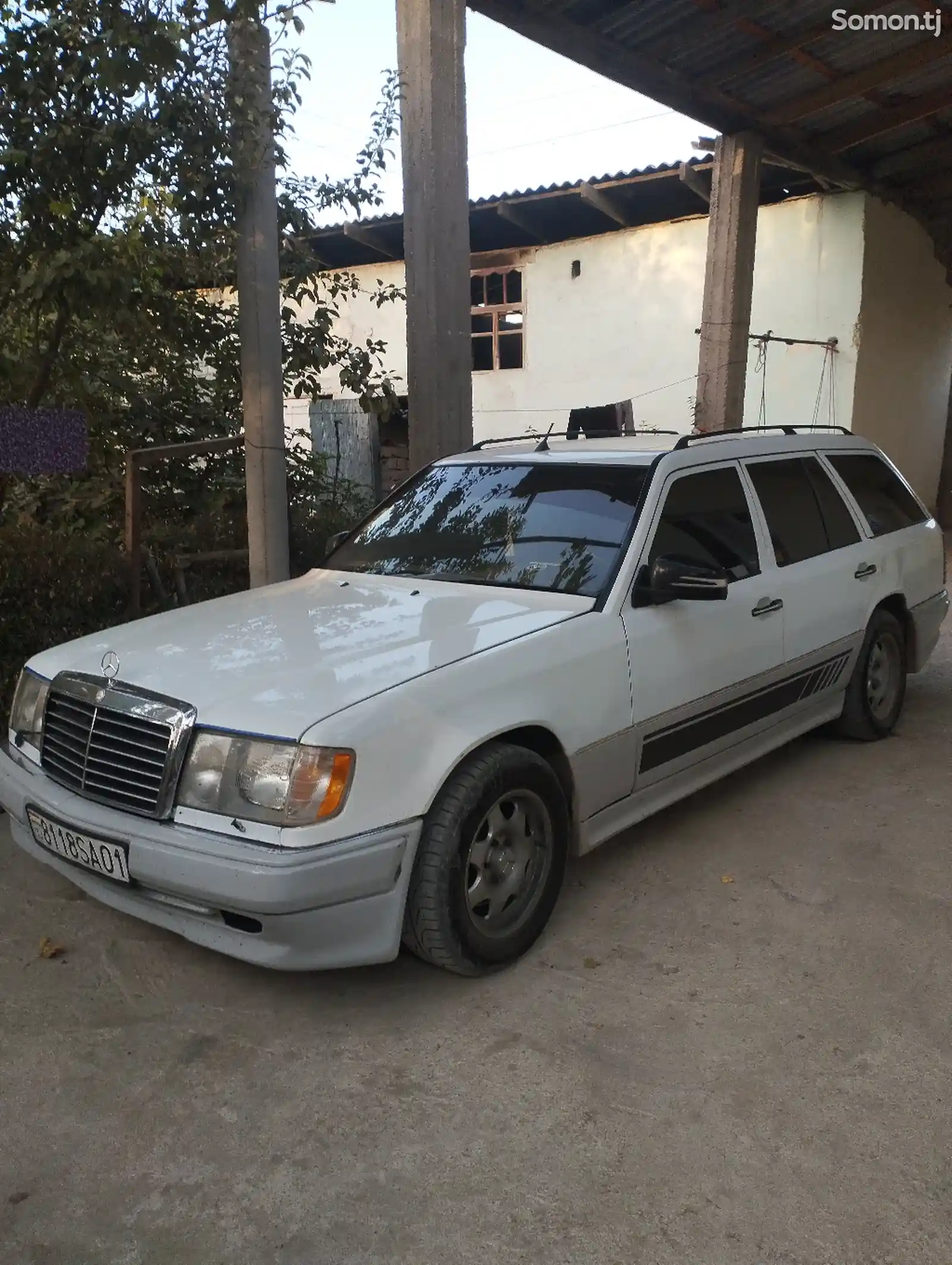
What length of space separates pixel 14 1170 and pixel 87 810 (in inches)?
38.5

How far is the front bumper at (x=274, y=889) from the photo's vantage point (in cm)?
266

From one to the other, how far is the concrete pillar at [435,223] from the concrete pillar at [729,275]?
A: 13.7ft

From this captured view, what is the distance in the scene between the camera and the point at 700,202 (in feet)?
43.7

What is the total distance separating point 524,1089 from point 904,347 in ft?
46.6

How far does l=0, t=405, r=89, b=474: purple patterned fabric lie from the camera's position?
516 centimetres

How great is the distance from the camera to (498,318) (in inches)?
607

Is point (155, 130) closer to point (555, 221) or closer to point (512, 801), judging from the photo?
point (512, 801)

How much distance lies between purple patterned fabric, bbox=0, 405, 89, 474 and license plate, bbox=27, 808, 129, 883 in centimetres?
260

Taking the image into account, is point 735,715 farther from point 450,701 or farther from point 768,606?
point 450,701

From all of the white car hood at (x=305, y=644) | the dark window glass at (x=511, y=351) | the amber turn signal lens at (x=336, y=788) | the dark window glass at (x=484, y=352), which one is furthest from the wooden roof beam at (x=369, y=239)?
the amber turn signal lens at (x=336, y=788)

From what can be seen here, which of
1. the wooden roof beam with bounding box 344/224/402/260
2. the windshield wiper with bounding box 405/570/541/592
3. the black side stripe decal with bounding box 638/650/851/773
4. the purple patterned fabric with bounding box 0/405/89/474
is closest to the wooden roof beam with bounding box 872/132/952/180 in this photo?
the wooden roof beam with bounding box 344/224/402/260

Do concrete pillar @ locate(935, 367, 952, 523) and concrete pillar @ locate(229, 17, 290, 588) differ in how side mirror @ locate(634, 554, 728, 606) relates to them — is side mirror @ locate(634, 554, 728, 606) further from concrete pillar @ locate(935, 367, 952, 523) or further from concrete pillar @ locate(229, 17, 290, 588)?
concrete pillar @ locate(935, 367, 952, 523)

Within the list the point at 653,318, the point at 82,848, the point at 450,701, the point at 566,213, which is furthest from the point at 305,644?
the point at 566,213

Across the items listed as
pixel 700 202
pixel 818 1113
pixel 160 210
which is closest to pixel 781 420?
pixel 700 202
